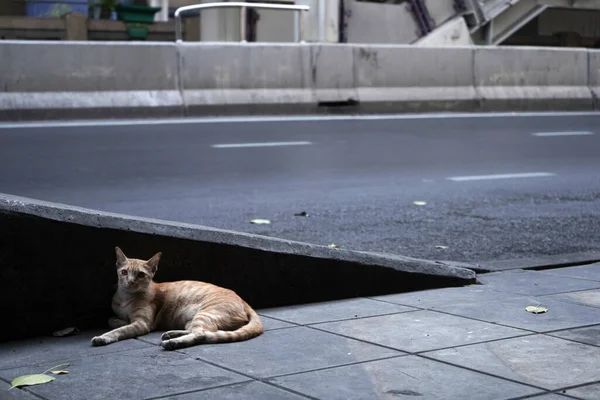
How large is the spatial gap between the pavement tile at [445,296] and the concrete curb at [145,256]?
3.3 inches

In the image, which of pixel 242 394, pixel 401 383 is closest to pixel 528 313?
pixel 401 383

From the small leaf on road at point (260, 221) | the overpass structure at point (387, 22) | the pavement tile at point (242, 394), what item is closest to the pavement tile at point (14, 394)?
the pavement tile at point (242, 394)

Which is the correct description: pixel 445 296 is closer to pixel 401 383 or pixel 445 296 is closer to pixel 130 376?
pixel 401 383

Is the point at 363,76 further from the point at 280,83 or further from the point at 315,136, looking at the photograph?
the point at 315,136

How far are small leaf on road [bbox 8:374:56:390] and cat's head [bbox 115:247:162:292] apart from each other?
0.91m

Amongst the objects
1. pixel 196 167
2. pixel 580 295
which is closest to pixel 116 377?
pixel 580 295

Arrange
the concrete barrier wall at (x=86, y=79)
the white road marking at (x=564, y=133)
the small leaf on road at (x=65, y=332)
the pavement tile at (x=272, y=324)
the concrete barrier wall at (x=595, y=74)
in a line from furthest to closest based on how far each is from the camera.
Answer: the concrete barrier wall at (x=595, y=74) < the white road marking at (x=564, y=133) < the concrete barrier wall at (x=86, y=79) < the pavement tile at (x=272, y=324) < the small leaf on road at (x=65, y=332)

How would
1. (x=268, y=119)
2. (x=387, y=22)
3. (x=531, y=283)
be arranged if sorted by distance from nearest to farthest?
1. (x=531, y=283)
2. (x=268, y=119)
3. (x=387, y=22)

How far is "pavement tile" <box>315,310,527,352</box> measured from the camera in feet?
16.0

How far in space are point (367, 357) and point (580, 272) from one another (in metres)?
2.50

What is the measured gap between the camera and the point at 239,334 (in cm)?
496

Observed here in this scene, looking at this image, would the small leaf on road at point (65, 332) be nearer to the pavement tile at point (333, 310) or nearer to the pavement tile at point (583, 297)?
the pavement tile at point (333, 310)

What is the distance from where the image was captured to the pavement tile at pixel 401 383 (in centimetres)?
407

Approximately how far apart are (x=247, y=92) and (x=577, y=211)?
24.2ft
